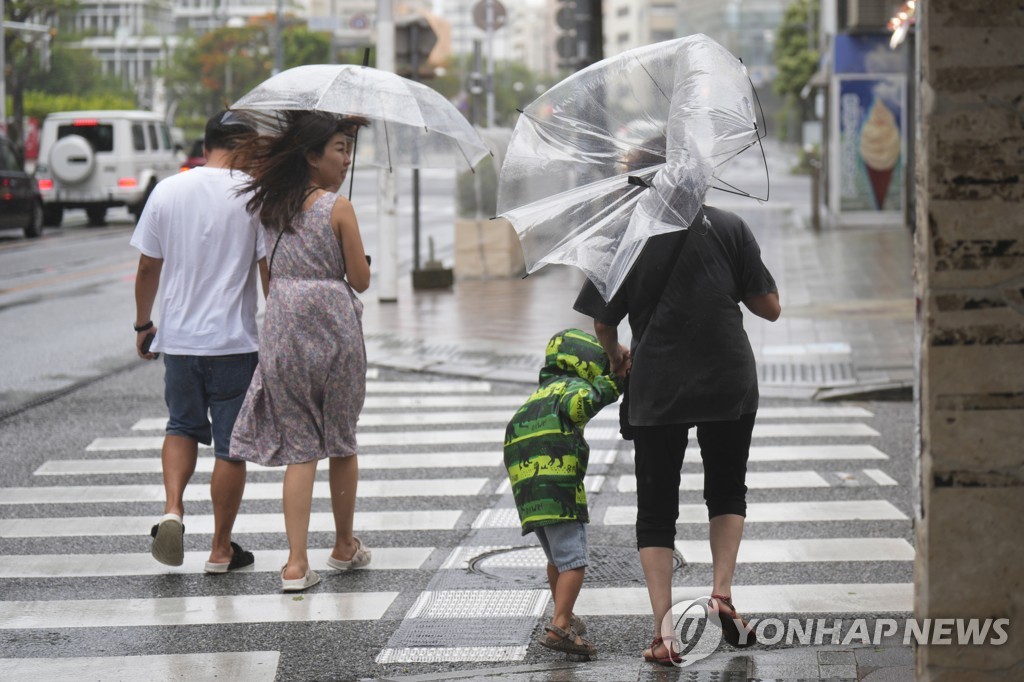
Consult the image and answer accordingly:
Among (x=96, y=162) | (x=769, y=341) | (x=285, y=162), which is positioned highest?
(x=96, y=162)

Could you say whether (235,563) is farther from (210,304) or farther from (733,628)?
(733,628)

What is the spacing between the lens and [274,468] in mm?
8016

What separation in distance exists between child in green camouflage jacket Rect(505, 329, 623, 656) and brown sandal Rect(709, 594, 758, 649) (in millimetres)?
437

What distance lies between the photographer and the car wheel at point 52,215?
30891mm

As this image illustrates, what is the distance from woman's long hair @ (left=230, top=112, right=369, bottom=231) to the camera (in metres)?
5.48

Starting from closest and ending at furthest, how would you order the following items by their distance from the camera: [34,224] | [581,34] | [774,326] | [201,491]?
[201,491] < [774,326] < [581,34] < [34,224]

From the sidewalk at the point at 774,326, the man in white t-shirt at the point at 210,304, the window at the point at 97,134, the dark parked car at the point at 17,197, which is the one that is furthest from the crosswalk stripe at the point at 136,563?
the window at the point at 97,134

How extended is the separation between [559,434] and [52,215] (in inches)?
1122

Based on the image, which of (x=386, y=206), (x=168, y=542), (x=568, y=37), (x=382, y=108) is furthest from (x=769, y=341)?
(x=168, y=542)

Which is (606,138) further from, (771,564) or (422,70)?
(422,70)

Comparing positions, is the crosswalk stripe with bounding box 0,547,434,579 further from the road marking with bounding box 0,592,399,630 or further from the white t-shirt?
the white t-shirt

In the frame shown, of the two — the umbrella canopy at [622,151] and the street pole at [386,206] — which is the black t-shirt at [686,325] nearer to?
the umbrella canopy at [622,151]

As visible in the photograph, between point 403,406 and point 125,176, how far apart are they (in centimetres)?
2199

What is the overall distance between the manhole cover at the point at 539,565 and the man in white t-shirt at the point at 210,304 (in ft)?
3.38
